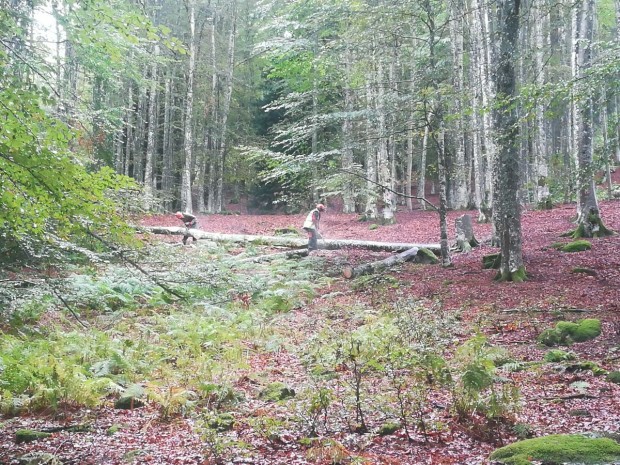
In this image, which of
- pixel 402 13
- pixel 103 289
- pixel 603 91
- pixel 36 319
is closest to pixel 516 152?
pixel 603 91

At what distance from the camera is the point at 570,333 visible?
695 cm

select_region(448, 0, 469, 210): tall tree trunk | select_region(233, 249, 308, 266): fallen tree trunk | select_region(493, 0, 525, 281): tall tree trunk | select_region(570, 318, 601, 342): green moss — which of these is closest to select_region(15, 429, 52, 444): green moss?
select_region(570, 318, 601, 342): green moss

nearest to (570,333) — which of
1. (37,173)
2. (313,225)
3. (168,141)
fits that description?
(37,173)

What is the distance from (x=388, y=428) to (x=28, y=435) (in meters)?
3.20

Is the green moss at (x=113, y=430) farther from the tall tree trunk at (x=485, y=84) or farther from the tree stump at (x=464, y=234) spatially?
the tall tree trunk at (x=485, y=84)

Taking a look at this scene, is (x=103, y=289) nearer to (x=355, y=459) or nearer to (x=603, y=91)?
(x=355, y=459)

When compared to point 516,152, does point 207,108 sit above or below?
above

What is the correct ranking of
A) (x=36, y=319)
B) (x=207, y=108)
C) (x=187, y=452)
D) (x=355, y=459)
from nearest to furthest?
1. (x=355, y=459)
2. (x=187, y=452)
3. (x=36, y=319)
4. (x=207, y=108)

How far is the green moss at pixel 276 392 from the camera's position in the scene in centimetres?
545

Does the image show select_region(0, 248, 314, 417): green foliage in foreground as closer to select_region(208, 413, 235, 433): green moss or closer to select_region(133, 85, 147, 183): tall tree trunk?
select_region(208, 413, 235, 433): green moss

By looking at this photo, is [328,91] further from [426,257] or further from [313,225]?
[426,257]

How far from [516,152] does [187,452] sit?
846 centimetres

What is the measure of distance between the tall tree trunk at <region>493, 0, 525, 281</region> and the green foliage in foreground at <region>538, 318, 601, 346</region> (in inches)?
130

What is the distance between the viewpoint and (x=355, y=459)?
380 cm
